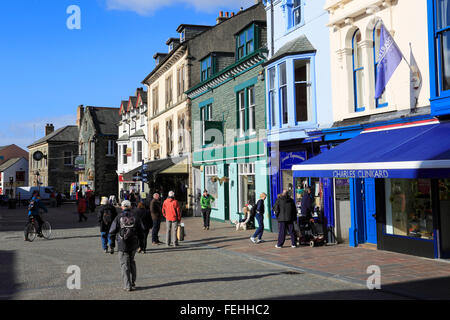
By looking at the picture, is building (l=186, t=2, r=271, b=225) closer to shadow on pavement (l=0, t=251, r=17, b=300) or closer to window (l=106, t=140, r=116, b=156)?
shadow on pavement (l=0, t=251, r=17, b=300)

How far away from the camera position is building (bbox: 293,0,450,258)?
10312 millimetres

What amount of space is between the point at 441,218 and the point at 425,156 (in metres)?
2.66

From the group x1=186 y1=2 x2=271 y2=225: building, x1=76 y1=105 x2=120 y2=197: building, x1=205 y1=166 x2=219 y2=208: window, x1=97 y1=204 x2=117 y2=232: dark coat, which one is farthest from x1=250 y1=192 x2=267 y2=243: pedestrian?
x1=76 y1=105 x2=120 y2=197: building

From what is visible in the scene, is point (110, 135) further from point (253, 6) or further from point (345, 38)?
point (345, 38)

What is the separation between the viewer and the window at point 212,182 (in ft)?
80.7

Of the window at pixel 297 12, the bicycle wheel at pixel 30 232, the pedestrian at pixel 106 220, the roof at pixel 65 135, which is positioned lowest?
the bicycle wheel at pixel 30 232

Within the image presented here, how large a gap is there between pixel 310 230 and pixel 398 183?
3.40m

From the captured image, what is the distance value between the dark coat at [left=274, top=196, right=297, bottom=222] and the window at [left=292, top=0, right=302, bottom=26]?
281 inches

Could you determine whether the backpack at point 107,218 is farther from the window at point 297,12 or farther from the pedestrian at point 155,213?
the window at point 297,12

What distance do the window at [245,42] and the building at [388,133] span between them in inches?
247

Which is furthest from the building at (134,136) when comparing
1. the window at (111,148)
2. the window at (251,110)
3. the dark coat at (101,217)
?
the dark coat at (101,217)

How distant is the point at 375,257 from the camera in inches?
460
